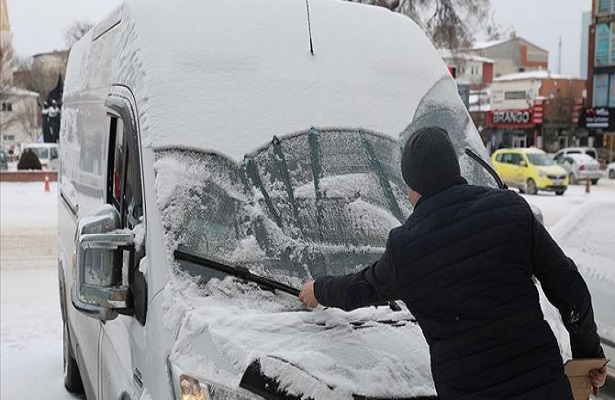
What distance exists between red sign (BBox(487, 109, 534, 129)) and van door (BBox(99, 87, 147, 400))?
54131 mm

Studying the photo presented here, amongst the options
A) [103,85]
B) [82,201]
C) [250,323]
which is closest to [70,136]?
[82,201]

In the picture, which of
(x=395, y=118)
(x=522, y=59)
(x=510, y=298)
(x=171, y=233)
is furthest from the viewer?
(x=522, y=59)

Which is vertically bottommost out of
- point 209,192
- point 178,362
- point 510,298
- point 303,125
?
point 178,362

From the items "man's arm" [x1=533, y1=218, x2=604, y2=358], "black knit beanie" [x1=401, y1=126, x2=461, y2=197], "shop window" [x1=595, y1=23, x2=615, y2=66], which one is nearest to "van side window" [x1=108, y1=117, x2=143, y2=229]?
"black knit beanie" [x1=401, y1=126, x2=461, y2=197]

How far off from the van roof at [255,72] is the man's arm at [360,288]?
2.62 feet

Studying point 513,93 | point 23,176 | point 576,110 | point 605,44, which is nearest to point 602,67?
point 605,44

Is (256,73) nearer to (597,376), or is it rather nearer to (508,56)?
(597,376)

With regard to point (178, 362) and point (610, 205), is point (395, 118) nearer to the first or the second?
point (178, 362)

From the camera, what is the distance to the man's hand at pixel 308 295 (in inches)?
102

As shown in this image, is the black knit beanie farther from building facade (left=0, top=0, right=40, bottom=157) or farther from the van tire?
building facade (left=0, top=0, right=40, bottom=157)

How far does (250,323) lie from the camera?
96.0 inches

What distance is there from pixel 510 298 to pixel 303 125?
4.35 feet

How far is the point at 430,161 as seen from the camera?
2.31 metres

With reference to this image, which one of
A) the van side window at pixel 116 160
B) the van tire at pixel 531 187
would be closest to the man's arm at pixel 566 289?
the van side window at pixel 116 160
